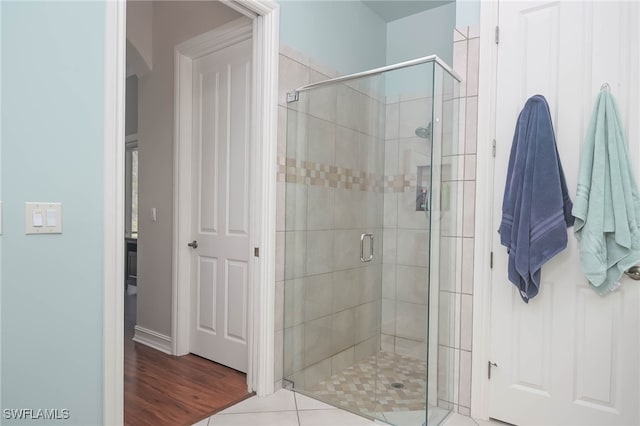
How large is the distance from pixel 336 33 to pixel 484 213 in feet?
5.67

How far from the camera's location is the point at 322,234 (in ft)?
8.47

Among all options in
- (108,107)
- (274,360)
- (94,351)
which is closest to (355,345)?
(274,360)

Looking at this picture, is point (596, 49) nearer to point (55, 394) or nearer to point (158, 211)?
point (55, 394)

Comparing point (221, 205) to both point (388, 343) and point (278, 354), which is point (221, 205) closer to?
point (278, 354)

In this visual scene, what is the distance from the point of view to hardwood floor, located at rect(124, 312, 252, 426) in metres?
2.24

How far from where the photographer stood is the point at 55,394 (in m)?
1.55

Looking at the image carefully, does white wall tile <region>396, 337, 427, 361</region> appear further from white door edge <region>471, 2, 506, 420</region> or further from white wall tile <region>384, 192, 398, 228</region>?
white wall tile <region>384, 192, 398, 228</region>

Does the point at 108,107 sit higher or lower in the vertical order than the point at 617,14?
lower

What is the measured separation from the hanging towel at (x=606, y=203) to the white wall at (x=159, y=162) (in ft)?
8.58

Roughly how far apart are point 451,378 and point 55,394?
1.90m

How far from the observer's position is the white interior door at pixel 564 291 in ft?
6.14

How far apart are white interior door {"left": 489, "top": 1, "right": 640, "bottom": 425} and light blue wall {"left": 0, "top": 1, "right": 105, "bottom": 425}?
74.9 inches

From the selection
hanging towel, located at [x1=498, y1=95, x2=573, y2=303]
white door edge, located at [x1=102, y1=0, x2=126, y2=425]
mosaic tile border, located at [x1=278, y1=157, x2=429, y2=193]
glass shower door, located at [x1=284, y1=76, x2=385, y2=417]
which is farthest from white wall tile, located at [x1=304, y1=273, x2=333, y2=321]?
white door edge, located at [x1=102, y1=0, x2=126, y2=425]

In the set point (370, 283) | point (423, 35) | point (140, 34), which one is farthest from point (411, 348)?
point (140, 34)
